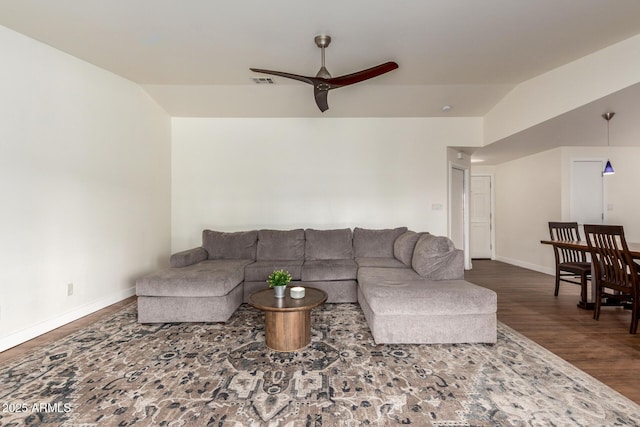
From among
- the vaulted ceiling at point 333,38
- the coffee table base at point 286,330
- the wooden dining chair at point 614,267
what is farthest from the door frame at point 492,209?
the coffee table base at point 286,330

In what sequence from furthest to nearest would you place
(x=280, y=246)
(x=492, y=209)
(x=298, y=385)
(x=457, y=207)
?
(x=492, y=209) → (x=457, y=207) → (x=280, y=246) → (x=298, y=385)

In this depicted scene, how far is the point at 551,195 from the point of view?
16.2 feet

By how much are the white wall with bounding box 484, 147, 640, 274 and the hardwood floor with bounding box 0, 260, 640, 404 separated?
128 cm

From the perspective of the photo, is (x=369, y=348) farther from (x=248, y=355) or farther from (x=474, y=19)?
(x=474, y=19)

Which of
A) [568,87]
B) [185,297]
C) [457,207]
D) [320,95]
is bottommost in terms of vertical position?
[185,297]

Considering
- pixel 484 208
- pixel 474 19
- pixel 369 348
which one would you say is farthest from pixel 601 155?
pixel 369 348

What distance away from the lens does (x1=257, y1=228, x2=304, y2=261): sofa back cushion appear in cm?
388

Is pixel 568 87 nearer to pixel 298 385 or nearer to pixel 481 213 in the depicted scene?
pixel 481 213

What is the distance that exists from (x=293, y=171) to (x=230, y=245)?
5.41 ft

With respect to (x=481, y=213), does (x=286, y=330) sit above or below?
below

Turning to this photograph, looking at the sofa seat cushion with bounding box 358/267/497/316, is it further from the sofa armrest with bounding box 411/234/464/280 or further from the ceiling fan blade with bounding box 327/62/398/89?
the ceiling fan blade with bounding box 327/62/398/89

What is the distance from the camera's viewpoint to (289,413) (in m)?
1.54

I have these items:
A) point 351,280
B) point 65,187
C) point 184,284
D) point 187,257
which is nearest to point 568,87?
point 351,280

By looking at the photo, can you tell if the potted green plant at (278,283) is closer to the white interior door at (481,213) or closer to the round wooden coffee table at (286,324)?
the round wooden coffee table at (286,324)
